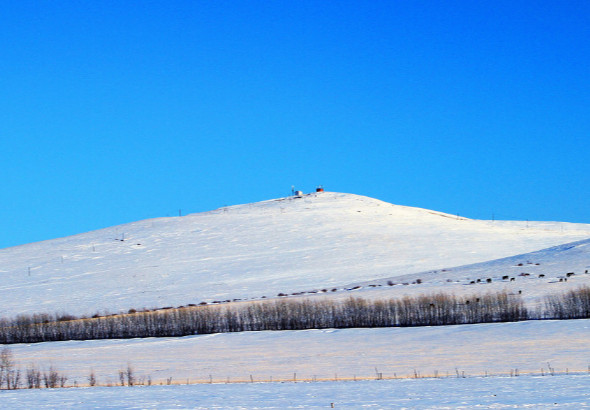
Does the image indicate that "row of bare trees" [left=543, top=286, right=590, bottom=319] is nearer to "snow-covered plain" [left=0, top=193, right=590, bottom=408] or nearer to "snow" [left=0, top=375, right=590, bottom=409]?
"snow-covered plain" [left=0, top=193, right=590, bottom=408]

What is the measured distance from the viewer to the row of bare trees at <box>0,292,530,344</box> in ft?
131

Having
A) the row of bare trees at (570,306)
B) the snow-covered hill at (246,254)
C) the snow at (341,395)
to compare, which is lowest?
the snow at (341,395)

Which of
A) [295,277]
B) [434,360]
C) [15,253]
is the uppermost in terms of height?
[15,253]

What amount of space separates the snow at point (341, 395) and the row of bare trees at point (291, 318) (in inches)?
710

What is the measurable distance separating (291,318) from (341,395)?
2314 centimetres

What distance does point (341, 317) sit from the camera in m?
41.7

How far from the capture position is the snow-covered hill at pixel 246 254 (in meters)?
60.6

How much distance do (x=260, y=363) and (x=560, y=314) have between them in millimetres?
14573

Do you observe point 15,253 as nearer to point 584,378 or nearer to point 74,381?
point 74,381

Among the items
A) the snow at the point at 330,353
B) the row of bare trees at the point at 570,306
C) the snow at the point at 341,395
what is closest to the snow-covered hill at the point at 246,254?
the row of bare trees at the point at 570,306

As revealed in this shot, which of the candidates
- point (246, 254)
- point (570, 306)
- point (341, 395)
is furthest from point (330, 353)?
point (246, 254)

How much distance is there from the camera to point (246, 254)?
75.8 metres

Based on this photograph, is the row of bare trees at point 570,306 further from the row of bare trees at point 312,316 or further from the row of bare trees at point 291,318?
the row of bare trees at point 291,318

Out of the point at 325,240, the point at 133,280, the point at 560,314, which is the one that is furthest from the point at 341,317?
the point at 325,240
